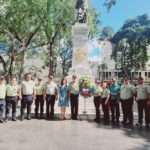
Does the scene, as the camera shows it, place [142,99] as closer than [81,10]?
Yes

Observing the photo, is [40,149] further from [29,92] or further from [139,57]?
[139,57]

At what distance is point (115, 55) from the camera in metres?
57.5

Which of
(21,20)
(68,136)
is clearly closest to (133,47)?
(21,20)

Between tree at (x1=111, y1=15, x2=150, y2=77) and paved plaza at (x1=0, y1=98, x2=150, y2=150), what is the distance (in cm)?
3854

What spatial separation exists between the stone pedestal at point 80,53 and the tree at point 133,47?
Result: 27.1 metres

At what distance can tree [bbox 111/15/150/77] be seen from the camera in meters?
49.7

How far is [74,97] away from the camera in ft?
41.9

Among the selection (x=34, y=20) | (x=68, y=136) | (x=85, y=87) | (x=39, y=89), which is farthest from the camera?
(x=34, y=20)

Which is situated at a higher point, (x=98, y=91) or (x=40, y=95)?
(x=98, y=91)

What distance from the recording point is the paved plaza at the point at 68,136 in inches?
317

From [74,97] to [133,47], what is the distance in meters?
39.9

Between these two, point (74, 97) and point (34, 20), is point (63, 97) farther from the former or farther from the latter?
point (34, 20)

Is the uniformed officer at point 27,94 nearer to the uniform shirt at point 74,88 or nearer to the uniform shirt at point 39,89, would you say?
the uniform shirt at point 39,89

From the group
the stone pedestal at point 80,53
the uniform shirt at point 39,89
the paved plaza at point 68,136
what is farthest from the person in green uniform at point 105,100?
the stone pedestal at point 80,53
